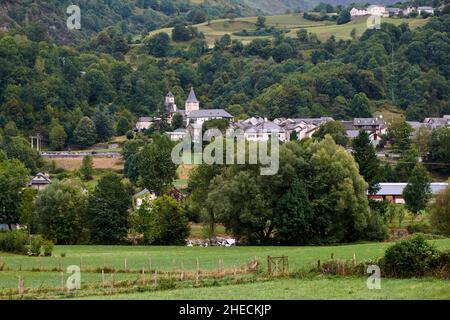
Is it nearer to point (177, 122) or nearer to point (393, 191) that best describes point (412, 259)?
point (393, 191)

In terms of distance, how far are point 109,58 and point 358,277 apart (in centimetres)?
13119

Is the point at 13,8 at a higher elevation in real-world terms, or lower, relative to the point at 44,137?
higher

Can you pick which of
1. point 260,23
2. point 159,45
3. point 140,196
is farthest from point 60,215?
point 260,23

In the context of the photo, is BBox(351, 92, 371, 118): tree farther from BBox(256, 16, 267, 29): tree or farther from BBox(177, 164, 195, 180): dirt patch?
BBox(256, 16, 267, 29): tree

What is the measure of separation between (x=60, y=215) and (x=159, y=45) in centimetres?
11322

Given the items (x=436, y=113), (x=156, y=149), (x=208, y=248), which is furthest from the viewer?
(x=436, y=113)

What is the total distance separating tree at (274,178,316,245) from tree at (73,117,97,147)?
204ft

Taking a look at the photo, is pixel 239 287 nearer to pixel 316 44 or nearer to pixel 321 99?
pixel 321 99

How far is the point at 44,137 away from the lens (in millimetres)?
117875

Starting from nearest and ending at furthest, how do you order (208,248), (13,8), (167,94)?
(208,248), (167,94), (13,8)

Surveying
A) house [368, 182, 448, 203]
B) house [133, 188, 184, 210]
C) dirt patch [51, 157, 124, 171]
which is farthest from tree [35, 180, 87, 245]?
dirt patch [51, 157, 124, 171]

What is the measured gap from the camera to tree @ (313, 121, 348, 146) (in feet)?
329

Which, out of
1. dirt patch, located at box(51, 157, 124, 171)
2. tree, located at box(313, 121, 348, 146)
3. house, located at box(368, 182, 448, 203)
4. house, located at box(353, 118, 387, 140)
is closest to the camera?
house, located at box(368, 182, 448, 203)

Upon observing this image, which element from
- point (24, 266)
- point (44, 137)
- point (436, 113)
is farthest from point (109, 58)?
point (24, 266)
